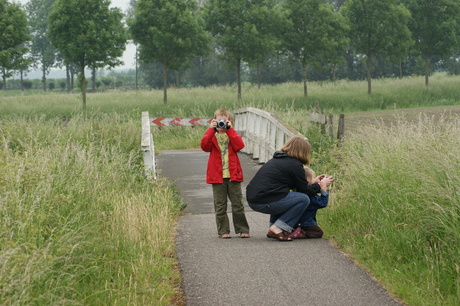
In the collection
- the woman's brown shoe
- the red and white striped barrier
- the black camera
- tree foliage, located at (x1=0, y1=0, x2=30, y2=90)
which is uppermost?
tree foliage, located at (x1=0, y1=0, x2=30, y2=90)

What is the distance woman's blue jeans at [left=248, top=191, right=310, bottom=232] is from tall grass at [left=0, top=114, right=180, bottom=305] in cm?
116

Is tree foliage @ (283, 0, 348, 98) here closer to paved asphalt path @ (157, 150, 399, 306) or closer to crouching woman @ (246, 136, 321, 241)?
paved asphalt path @ (157, 150, 399, 306)

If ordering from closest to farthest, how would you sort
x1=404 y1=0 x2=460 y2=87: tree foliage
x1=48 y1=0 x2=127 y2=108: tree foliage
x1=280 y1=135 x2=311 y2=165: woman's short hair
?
x1=280 y1=135 x2=311 y2=165: woman's short hair < x1=48 y1=0 x2=127 y2=108: tree foliage < x1=404 y1=0 x2=460 y2=87: tree foliage

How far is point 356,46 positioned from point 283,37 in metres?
5.44

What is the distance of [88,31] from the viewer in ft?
111

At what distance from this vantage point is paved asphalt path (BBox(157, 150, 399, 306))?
17.1 feet

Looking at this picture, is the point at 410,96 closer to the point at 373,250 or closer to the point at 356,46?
the point at 356,46

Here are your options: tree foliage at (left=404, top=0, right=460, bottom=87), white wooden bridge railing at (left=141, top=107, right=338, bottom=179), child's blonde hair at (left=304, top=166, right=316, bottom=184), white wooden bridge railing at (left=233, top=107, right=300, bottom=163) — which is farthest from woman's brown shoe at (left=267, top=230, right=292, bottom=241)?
tree foliage at (left=404, top=0, right=460, bottom=87)

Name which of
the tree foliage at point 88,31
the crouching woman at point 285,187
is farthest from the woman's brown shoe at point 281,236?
the tree foliage at point 88,31

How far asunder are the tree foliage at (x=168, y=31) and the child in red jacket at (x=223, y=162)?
2784 cm

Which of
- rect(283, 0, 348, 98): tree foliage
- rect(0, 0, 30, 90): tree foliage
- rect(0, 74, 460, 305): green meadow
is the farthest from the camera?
rect(283, 0, 348, 98): tree foliage

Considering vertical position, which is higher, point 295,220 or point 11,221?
point 11,221

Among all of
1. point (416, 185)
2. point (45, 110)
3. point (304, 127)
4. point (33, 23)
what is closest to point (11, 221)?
point (416, 185)

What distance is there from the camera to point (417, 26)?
43531 millimetres
